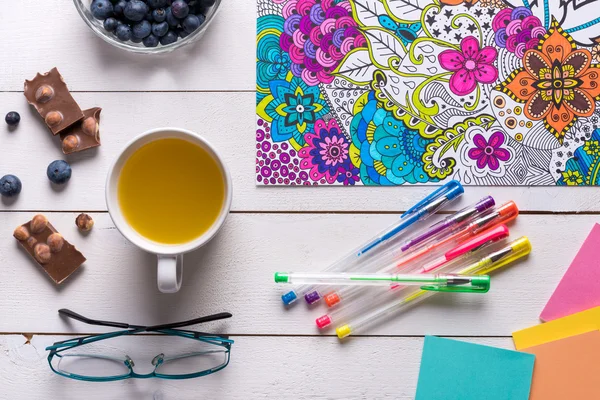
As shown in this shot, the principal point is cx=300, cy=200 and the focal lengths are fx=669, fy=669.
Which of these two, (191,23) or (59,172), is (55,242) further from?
(191,23)

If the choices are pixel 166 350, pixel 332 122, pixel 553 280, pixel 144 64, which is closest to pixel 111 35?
pixel 144 64

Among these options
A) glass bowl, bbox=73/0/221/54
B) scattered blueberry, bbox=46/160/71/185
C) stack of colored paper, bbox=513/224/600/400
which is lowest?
scattered blueberry, bbox=46/160/71/185

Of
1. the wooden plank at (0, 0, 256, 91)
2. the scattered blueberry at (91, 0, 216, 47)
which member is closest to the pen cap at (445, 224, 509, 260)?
the wooden plank at (0, 0, 256, 91)

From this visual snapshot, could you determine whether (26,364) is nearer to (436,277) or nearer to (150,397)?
(150,397)

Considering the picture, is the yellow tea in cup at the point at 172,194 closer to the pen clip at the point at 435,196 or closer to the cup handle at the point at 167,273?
the cup handle at the point at 167,273

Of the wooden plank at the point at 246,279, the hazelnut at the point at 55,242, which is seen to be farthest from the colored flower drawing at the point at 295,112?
the hazelnut at the point at 55,242

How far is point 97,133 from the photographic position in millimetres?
927

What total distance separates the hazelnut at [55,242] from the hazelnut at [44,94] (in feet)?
0.61

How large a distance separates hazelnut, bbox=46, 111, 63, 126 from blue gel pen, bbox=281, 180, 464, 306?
Answer: 392 millimetres

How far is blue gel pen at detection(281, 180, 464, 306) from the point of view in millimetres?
911

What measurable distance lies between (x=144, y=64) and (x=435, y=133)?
418 mm

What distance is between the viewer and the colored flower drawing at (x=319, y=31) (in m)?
0.94

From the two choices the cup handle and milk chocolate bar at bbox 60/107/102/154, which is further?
milk chocolate bar at bbox 60/107/102/154

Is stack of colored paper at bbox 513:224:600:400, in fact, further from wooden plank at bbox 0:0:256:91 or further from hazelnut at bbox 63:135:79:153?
hazelnut at bbox 63:135:79:153
